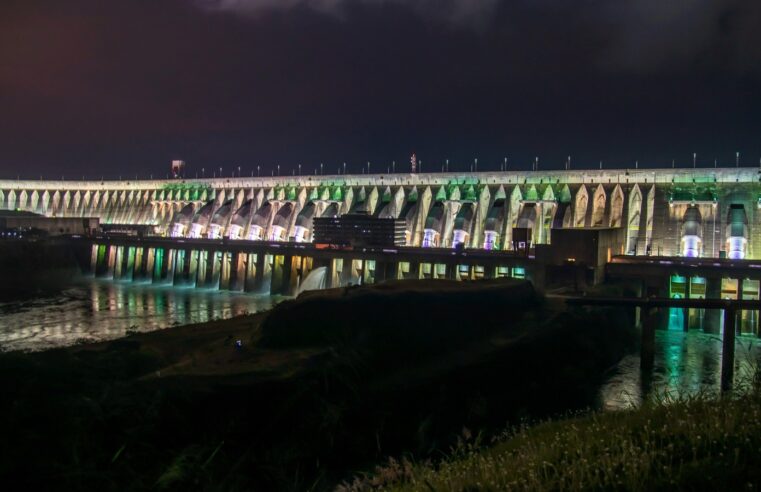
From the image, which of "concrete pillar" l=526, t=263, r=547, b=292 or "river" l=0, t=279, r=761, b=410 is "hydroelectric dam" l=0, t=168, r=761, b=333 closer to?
"concrete pillar" l=526, t=263, r=547, b=292

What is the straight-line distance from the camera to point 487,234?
69812mm

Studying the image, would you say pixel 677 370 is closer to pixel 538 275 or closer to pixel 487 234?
pixel 538 275

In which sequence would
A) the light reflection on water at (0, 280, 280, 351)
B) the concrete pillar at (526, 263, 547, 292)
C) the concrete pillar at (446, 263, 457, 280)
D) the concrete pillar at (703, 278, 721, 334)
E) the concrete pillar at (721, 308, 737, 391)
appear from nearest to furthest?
the concrete pillar at (721, 308, 737, 391) → the light reflection on water at (0, 280, 280, 351) → the concrete pillar at (703, 278, 721, 334) → the concrete pillar at (526, 263, 547, 292) → the concrete pillar at (446, 263, 457, 280)

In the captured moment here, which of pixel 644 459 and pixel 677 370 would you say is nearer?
pixel 644 459

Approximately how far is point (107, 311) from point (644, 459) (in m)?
51.9

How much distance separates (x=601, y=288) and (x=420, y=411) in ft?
88.8

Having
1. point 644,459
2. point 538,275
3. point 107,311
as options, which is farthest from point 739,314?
point 107,311

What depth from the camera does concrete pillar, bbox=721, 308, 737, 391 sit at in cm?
3147

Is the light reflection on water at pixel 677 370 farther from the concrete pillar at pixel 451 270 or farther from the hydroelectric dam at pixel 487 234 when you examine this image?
the concrete pillar at pixel 451 270

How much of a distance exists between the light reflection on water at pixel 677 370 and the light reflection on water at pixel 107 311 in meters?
30.6

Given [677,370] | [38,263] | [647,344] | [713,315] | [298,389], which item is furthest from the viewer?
[38,263]

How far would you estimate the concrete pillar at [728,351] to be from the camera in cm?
3147

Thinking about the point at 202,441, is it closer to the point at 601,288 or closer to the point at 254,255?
the point at 601,288

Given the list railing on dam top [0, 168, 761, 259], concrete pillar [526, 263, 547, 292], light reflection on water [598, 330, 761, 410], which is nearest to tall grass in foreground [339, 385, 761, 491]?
light reflection on water [598, 330, 761, 410]
